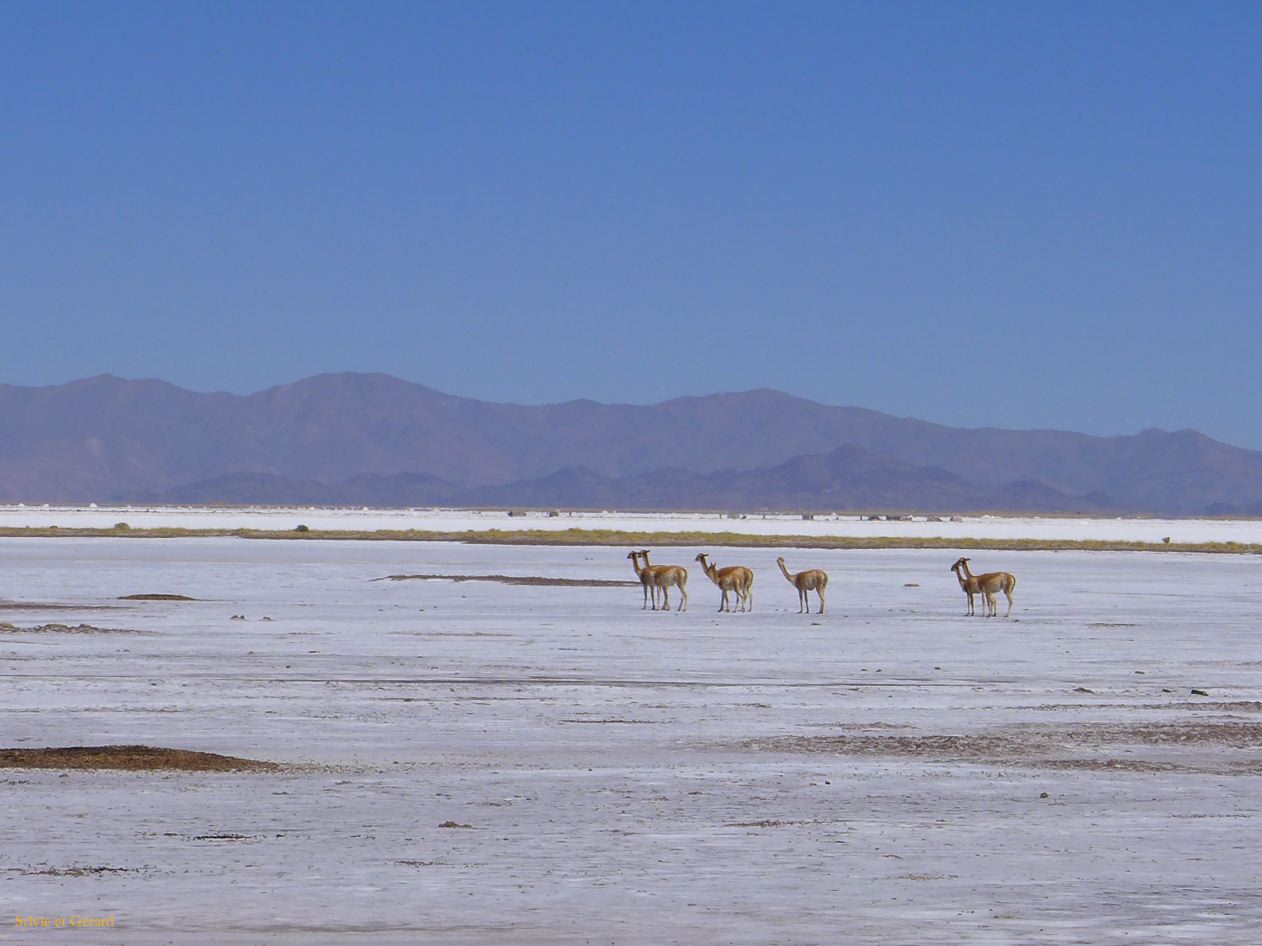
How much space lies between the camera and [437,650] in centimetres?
2297

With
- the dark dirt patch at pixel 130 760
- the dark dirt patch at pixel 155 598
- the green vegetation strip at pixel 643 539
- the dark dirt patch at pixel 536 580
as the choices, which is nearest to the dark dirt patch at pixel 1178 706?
the dark dirt patch at pixel 130 760

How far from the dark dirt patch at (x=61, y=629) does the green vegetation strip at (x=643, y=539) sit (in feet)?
141

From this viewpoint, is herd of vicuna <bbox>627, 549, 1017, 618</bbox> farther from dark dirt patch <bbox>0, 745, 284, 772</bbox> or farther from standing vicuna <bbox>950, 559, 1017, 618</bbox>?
dark dirt patch <bbox>0, 745, 284, 772</bbox>

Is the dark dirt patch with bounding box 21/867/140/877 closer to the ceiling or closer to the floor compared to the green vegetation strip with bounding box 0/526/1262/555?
closer to the floor

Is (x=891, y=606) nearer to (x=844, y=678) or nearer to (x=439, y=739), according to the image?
(x=844, y=678)

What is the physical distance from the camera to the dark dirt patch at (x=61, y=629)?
81.0ft

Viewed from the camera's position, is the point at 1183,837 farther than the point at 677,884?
Yes

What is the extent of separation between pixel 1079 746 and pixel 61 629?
14957mm

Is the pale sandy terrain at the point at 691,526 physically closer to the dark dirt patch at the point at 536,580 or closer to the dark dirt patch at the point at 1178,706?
the dark dirt patch at the point at 536,580

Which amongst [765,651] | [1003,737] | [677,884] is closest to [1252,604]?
[765,651]

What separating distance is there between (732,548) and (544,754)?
55.1 m

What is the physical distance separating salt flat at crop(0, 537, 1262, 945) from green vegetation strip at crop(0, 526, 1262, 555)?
146ft

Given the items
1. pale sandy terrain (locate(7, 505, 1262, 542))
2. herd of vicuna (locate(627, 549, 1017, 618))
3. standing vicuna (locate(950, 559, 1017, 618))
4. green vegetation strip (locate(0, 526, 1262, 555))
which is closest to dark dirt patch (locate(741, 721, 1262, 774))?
standing vicuna (locate(950, 559, 1017, 618))

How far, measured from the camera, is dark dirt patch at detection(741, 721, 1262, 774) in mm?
13867
